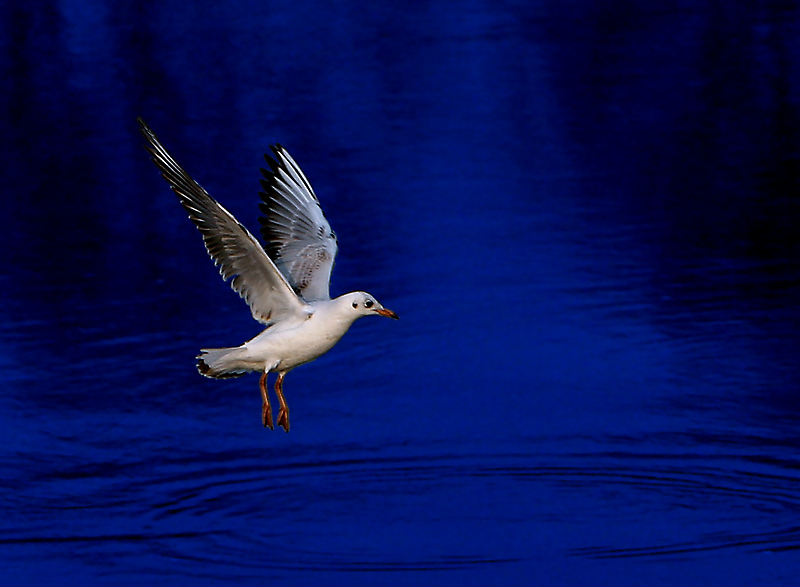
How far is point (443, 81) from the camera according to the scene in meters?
21.7

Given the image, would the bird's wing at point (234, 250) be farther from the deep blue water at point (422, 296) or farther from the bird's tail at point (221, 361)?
the deep blue water at point (422, 296)

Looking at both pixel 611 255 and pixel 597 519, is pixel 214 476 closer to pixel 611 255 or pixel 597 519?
pixel 597 519

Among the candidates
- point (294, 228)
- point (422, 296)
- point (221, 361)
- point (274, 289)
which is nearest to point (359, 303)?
point (274, 289)

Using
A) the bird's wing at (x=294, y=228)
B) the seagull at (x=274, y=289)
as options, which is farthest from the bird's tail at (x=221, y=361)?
the bird's wing at (x=294, y=228)

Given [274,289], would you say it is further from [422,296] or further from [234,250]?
[422,296]

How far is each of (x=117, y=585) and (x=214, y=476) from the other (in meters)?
1.60

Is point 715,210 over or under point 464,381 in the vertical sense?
over

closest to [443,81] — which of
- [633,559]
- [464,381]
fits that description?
[464,381]

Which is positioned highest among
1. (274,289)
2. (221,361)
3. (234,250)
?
(234,250)

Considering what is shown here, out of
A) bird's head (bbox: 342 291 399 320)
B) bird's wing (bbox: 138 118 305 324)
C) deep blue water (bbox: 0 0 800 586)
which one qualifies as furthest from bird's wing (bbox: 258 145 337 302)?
deep blue water (bbox: 0 0 800 586)

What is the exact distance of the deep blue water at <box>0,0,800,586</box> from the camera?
36.1 feet

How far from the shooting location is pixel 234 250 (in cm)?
1071

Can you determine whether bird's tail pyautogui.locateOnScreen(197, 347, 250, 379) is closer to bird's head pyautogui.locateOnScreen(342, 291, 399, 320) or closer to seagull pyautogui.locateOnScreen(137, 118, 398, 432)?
seagull pyautogui.locateOnScreen(137, 118, 398, 432)

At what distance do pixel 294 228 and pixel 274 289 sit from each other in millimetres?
1274
